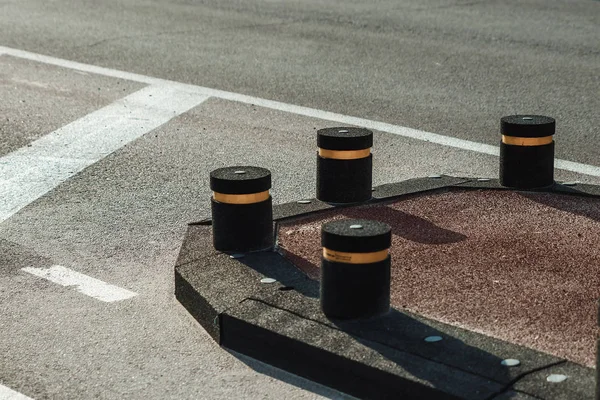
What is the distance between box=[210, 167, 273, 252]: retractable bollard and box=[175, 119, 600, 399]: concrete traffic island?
11 cm

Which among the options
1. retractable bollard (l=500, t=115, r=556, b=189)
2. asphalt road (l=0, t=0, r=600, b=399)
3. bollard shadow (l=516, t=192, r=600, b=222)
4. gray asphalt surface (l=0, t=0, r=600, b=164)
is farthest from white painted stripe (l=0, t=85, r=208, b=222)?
bollard shadow (l=516, t=192, r=600, b=222)

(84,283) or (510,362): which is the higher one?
(510,362)

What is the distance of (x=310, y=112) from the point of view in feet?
37.9

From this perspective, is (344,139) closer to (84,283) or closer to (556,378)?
(84,283)

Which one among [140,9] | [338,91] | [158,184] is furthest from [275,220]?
[140,9]

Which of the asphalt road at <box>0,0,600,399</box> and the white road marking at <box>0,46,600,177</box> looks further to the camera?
the white road marking at <box>0,46,600,177</box>

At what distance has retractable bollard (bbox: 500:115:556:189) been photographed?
329 inches

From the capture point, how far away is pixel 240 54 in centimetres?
1390

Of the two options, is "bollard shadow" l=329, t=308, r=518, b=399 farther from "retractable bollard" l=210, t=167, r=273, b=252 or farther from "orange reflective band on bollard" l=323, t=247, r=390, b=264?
"retractable bollard" l=210, t=167, r=273, b=252

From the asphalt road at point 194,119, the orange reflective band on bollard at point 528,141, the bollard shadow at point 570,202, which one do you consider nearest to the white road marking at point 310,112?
the asphalt road at point 194,119

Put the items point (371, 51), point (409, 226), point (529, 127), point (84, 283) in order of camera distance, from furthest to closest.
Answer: point (371, 51) → point (529, 127) → point (409, 226) → point (84, 283)

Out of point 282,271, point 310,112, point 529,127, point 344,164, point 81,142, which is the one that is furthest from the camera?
point 310,112

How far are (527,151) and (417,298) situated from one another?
2.34 m

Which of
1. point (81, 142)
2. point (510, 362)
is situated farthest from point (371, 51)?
point (510, 362)
